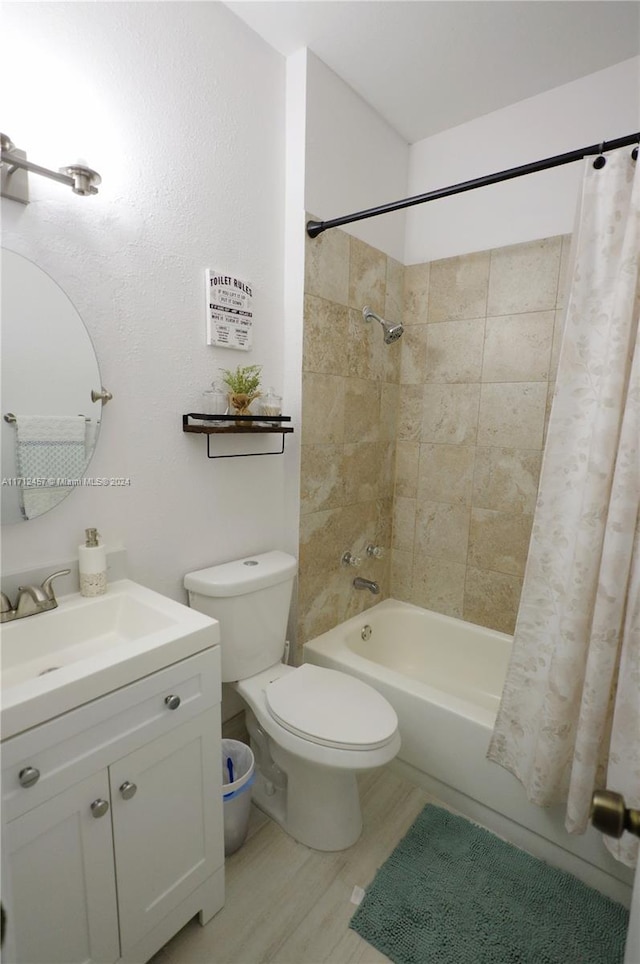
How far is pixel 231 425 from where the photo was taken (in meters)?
1.59

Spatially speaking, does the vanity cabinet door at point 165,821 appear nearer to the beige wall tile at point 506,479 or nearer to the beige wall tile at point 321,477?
the beige wall tile at point 321,477

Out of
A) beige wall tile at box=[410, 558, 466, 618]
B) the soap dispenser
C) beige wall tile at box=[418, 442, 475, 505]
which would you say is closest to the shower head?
beige wall tile at box=[418, 442, 475, 505]

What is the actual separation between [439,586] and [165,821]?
160cm

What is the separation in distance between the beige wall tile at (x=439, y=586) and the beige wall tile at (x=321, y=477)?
2.08ft

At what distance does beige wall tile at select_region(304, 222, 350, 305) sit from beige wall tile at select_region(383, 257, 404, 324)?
0.33 meters

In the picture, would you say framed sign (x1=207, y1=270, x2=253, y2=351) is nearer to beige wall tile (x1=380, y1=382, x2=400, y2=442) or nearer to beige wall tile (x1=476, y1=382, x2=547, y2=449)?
beige wall tile (x1=380, y1=382, x2=400, y2=442)

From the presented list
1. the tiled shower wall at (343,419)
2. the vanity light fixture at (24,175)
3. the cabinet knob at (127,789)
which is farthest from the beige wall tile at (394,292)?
the cabinet knob at (127,789)

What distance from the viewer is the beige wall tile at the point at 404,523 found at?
7.95 ft

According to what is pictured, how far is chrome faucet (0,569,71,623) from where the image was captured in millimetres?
1147

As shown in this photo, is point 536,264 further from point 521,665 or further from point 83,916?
point 83,916

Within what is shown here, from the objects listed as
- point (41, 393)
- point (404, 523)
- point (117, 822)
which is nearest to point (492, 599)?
point (404, 523)

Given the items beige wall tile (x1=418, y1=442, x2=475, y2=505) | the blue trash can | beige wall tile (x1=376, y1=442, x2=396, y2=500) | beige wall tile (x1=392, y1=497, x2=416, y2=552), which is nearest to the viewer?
the blue trash can

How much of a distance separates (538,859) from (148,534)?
161 cm

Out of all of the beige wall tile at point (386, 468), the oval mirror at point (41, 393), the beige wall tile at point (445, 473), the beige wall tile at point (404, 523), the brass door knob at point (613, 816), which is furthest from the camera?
the beige wall tile at point (404, 523)
